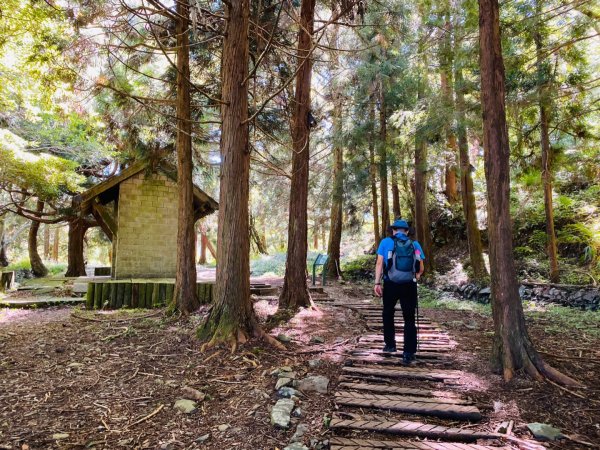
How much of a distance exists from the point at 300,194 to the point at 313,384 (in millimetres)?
5492

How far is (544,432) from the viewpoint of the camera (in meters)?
3.53

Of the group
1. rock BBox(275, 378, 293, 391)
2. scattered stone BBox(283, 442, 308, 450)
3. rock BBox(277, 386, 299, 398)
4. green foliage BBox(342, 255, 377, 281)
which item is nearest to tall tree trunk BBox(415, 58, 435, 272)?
green foliage BBox(342, 255, 377, 281)

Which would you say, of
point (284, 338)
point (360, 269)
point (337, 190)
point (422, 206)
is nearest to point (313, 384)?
point (284, 338)

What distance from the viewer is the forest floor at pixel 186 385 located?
365 cm

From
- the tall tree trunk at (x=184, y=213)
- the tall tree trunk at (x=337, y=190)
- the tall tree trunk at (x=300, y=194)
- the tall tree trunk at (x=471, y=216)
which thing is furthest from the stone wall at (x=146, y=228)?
the tall tree trunk at (x=471, y=216)

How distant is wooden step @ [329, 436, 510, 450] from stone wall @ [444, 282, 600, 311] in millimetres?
7943

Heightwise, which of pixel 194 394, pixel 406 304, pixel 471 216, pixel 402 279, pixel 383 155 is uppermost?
pixel 383 155

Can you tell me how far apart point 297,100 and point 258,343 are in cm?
608

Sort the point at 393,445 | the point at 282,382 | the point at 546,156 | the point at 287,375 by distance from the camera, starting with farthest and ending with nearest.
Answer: the point at 546,156, the point at 287,375, the point at 282,382, the point at 393,445

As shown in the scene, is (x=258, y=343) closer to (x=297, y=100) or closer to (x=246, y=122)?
(x=246, y=122)

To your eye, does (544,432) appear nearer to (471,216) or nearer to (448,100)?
(448,100)

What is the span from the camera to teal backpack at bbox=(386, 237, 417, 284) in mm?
5660

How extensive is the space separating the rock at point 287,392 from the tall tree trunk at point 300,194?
174 inches

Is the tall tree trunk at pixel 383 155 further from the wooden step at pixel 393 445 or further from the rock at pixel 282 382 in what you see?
the wooden step at pixel 393 445
